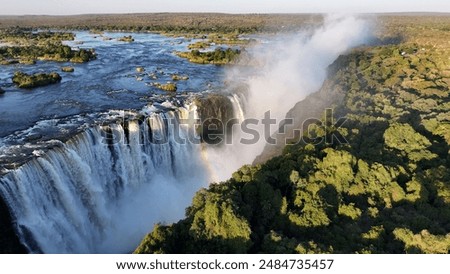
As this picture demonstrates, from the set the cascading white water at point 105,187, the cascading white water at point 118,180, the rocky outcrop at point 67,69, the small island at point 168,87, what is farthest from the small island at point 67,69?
the cascading white water at point 105,187

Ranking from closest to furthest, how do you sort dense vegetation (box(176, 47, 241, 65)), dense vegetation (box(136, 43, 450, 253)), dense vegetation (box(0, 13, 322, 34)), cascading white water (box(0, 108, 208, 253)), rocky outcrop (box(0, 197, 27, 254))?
dense vegetation (box(136, 43, 450, 253)) → rocky outcrop (box(0, 197, 27, 254)) → cascading white water (box(0, 108, 208, 253)) → dense vegetation (box(176, 47, 241, 65)) → dense vegetation (box(0, 13, 322, 34))

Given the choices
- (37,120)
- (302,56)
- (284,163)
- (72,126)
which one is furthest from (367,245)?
(302,56)

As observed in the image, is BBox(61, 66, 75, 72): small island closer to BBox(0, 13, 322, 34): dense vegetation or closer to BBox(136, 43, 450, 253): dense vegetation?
BBox(136, 43, 450, 253): dense vegetation

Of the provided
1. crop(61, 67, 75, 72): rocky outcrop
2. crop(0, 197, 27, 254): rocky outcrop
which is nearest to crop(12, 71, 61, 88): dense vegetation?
crop(61, 67, 75, 72): rocky outcrop

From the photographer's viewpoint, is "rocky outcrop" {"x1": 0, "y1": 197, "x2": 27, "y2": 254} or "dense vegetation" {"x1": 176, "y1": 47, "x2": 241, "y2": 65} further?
"dense vegetation" {"x1": 176, "y1": 47, "x2": 241, "y2": 65}
